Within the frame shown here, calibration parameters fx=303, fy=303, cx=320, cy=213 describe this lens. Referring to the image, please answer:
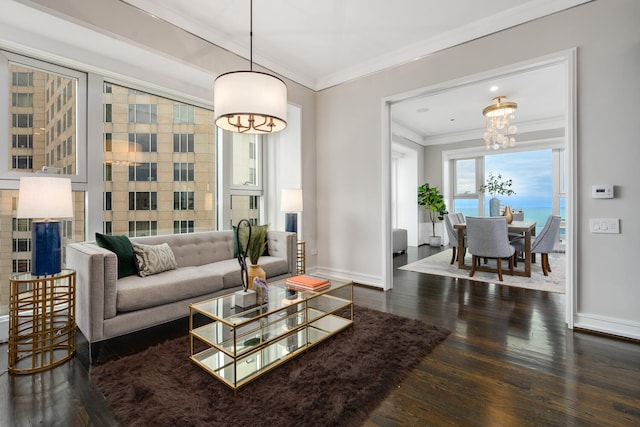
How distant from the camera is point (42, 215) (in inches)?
81.8

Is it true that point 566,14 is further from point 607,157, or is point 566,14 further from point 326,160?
point 326,160

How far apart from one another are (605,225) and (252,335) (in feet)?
9.97

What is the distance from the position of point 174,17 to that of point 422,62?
107 inches

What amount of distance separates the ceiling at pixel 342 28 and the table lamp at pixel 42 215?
1.82 metres

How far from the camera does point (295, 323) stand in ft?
7.97

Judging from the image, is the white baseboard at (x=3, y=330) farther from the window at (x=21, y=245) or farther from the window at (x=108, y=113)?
the window at (x=108, y=113)

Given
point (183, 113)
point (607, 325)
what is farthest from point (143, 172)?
point (607, 325)

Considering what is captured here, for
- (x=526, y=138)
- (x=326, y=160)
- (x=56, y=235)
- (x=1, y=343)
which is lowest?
(x=1, y=343)

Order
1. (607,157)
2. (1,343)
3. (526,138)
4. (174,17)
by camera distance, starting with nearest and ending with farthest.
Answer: (1,343), (607,157), (174,17), (526,138)

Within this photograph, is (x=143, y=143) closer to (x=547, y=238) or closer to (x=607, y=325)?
(x=607, y=325)

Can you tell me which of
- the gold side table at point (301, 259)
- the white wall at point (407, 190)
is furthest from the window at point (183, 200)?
the white wall at point (407, 190)

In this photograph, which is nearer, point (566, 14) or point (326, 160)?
point (566, 14)

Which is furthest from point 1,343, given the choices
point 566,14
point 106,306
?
point 566,14

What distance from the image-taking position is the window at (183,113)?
12.4 feet
